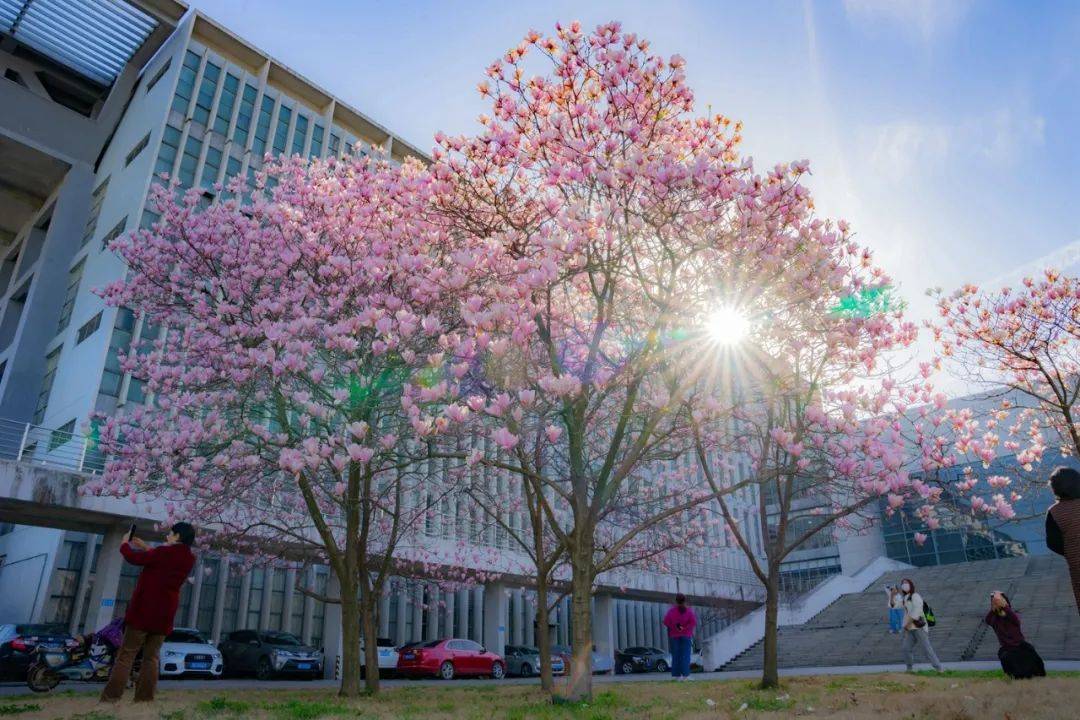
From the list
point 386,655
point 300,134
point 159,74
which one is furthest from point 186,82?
point 386,655

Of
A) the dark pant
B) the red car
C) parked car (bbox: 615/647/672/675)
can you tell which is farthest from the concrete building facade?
the dark pant

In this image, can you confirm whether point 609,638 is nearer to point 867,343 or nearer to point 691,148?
point 867,343

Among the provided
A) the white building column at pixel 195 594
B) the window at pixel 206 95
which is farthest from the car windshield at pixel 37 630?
the window at pixel 206 95

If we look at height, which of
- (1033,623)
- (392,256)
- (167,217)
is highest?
(167,217)

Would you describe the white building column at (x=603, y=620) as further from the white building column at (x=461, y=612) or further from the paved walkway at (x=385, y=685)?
the paved walkway at (x=385, y=685)

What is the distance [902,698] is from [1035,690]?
123 cm

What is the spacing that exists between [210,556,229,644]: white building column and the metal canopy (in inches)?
958

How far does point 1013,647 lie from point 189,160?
3328cm

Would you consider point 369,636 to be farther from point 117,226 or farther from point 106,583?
point 117,226

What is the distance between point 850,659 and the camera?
1842 centimetres

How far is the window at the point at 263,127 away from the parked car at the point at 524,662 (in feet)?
83.2

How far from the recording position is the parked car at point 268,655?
20.2m

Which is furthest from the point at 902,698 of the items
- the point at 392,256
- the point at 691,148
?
the point at 392,256

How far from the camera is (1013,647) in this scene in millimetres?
8711
